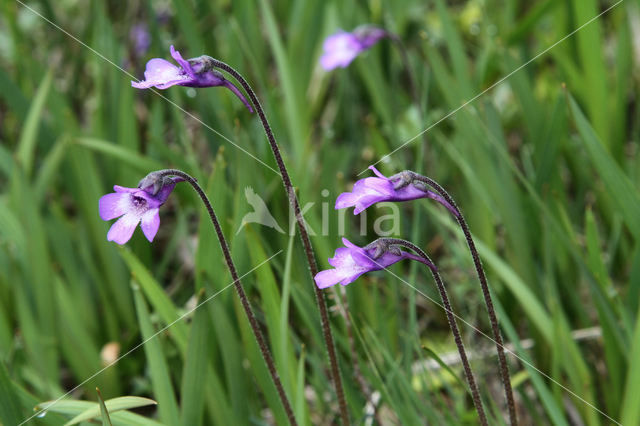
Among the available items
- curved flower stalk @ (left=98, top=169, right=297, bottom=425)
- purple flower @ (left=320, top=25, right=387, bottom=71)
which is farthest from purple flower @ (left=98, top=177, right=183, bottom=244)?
purple flower @ (left=320, top=25, right=387, bottom=71)

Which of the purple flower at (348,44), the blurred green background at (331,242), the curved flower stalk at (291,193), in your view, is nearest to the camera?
the curved flower stalk at (291,193)

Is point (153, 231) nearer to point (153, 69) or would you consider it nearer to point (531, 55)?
point (153, 69)

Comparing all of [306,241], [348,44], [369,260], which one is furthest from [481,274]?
[348,44]

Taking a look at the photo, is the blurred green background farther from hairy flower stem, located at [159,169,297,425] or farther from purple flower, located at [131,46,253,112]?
purple flower, located at [131,46,253,112]

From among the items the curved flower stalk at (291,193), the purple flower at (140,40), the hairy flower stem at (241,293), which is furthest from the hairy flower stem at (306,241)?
the purple flower at (140,40)

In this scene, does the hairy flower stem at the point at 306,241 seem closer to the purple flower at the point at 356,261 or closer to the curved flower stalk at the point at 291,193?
the curved flower stalk at the point at 291,193

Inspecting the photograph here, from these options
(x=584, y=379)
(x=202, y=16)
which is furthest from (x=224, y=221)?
(x=202, y=16)

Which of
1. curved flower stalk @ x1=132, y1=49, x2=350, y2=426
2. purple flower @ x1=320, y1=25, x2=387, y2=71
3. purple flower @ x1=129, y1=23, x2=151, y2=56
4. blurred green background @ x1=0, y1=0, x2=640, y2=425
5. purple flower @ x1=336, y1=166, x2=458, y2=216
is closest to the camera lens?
purple flower @ x1=336, y1=166, x2=458, y2=216
